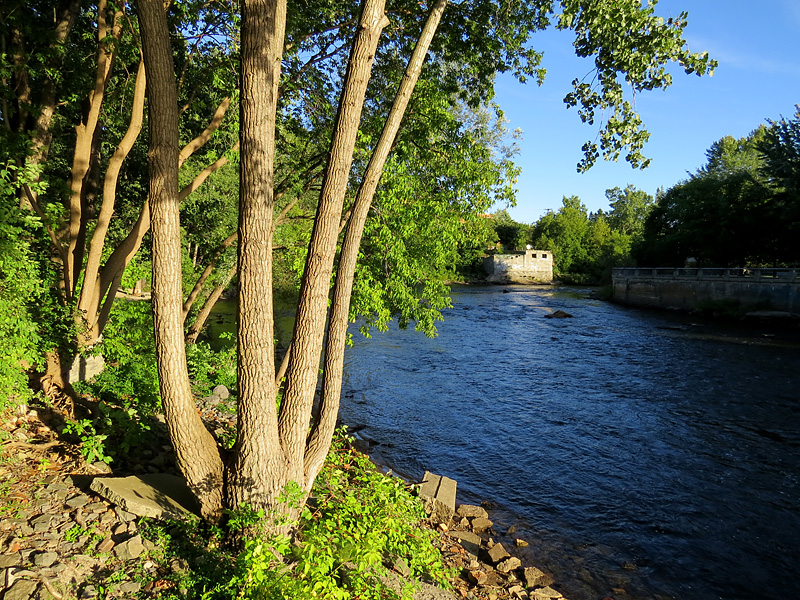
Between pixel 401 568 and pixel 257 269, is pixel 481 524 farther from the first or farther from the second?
pixel 257 269

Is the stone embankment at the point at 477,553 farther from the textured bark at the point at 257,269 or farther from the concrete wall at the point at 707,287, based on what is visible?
the concrete wall at the point at 707,287

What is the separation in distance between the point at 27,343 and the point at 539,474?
8.10 meters

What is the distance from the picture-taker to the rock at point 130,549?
4062 millimetres

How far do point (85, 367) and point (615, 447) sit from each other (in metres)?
9.97

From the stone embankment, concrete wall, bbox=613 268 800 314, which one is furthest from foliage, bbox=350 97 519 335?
concrete wall, bbox=613 268 800 314

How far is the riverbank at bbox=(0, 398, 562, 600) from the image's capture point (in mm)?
3725

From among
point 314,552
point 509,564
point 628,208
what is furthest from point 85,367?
point 628,208

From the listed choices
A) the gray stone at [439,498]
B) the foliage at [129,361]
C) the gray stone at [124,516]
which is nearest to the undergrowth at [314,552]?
the gray stone at [124,516]

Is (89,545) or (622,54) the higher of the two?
(622,54)

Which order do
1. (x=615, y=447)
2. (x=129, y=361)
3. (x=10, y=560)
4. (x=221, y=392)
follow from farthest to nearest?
(x=615, y=447) → (x=221, y=392) → (x=129, y=361) → (x=10, y=560)

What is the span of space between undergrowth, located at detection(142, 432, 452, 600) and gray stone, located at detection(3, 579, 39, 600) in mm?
833

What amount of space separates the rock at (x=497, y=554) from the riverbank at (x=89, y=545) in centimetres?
2

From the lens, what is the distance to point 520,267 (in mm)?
64875

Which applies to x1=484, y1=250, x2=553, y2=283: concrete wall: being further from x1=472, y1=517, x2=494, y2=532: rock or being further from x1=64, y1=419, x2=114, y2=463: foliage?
x1=64, y1=419, x2=114, y2=463: foliage
